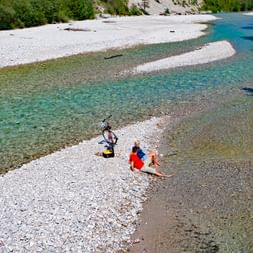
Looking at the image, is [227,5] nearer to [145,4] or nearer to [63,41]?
[145,4]

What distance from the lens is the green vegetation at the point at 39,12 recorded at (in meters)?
82.9

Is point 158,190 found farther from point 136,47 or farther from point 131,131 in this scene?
point 136,47

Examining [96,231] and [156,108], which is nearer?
[96,231]

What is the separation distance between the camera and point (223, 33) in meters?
80.6

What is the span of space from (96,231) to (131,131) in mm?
11507

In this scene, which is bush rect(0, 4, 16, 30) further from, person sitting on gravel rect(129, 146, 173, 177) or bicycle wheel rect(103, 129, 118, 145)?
person sitting on gravel rect(129, 146, 173, 177)

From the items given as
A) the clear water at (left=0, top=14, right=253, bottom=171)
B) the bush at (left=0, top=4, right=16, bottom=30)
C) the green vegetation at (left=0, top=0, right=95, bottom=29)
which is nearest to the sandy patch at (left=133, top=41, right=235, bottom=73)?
the clear water at (left=0, top=14, right=253, bottom=171)

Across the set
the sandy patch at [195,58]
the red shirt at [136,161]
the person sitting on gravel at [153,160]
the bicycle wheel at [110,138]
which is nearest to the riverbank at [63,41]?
the sandy patch at [195,58]

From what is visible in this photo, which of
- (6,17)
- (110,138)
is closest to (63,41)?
(6,17)

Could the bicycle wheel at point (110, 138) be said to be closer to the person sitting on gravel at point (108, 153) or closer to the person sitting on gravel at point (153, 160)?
the person sitting on gravel at point (108, 153)

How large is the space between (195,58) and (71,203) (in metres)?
38.1

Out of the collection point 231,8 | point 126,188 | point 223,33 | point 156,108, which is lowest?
point 231,8

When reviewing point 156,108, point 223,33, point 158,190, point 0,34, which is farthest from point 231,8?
point 158,190

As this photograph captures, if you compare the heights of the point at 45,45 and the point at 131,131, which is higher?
the point at 131,131
